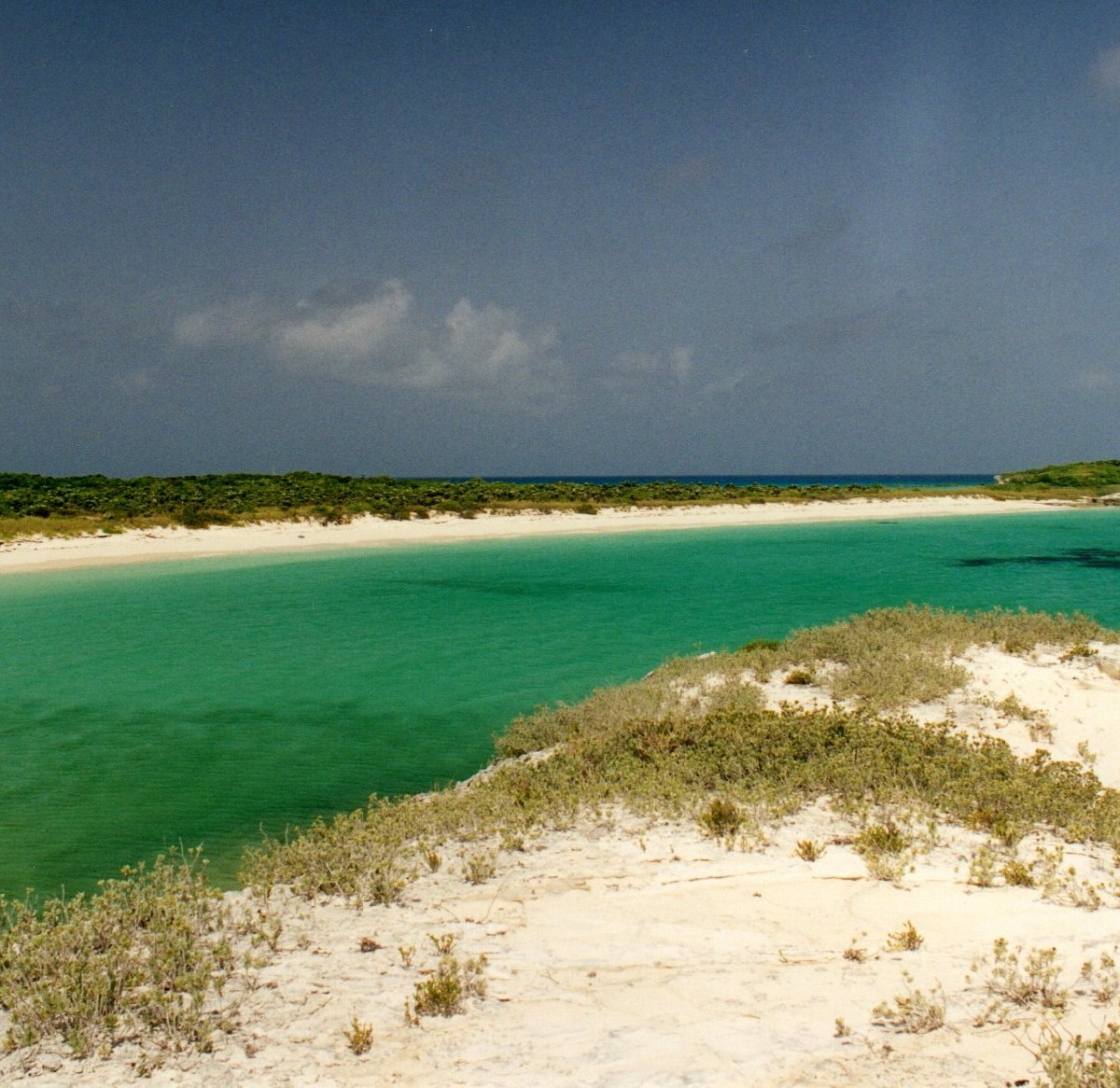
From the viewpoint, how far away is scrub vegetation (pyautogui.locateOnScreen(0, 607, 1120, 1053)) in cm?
521

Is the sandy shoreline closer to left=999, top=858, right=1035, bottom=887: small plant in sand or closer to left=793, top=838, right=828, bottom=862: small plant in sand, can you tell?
left=793, top=838, right=828, bottom=862: small plant in sand

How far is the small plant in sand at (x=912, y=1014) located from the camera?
4.79 meters

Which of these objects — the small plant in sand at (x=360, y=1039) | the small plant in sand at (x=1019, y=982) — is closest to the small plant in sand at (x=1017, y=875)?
the small plant in sand at (x=1019, y=982)

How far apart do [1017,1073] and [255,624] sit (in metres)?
23.6

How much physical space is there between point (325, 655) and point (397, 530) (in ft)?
115

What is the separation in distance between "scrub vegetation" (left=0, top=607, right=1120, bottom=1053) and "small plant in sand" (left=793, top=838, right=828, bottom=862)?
0.40 meters

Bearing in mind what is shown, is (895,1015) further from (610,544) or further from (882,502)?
(882,502)

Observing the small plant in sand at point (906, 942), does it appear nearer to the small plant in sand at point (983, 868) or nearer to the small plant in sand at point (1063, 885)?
the small plant in sand at point (983, 868)

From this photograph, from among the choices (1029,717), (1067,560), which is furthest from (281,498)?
(1029,717)

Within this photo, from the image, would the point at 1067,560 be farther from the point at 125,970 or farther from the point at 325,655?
the point at 125,970

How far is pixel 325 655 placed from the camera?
67.7ft

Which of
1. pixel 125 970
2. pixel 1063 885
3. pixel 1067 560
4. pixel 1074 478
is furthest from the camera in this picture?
pixel 1074 478

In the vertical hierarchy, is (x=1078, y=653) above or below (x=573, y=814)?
above

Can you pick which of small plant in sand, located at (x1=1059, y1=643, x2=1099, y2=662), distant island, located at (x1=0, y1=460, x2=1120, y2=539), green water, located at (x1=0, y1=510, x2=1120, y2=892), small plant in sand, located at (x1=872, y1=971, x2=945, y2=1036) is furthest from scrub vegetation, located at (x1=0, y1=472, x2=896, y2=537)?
small plant in sand, located at (x1=872, y1=971, x2=945, y2=1036)
